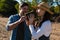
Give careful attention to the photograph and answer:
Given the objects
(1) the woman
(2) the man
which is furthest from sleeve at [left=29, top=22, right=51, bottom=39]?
(2) the man

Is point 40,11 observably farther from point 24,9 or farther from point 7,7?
point 7,7

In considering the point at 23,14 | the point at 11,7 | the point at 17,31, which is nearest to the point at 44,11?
the point at 23,14

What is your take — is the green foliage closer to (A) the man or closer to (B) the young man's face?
(A) the man

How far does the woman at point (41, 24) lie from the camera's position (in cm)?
330

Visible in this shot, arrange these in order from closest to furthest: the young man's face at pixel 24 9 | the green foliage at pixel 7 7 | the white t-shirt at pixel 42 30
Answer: the white t-shirt at pixel 42 30
the young man's face at pixel 24 9
the green foliage at pixel 7 7

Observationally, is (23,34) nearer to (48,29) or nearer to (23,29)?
(23,29)

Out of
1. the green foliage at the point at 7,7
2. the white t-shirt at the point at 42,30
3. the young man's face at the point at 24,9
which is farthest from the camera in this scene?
the green foliage at the point at 7,7

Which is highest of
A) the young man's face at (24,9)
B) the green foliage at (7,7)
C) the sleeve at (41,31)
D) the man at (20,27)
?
the green foliage at (7,7)

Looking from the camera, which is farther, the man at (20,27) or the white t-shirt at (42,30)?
the man at (20,27)

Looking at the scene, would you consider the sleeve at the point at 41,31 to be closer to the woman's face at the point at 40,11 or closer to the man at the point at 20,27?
the woman's face at the point at 40,11

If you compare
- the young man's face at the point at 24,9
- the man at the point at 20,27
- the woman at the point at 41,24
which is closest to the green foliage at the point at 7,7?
the man at the point at 20,27

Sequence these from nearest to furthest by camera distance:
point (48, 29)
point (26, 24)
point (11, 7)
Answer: point (48, 29)
point (26, 24)
point (11, 7)

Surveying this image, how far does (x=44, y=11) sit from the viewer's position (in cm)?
336

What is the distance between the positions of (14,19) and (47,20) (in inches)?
20.2
